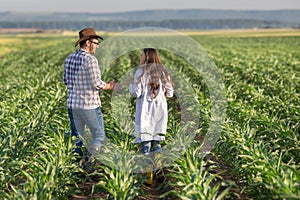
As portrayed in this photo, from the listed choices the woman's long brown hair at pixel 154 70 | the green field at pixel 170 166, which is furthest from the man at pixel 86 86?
the woman's long brown hair at pixel 154 70

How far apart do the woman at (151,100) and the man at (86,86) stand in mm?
386

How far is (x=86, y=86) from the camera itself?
5.68 m

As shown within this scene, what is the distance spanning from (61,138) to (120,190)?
1.63 metres

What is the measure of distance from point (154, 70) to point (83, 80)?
901mm

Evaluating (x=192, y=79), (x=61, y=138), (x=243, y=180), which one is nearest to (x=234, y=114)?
(x=243, y=180)

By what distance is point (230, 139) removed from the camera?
5.96m

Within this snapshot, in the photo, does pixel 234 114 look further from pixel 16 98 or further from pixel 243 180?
pixel 16 98

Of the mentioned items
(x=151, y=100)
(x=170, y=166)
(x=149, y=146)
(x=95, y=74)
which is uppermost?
(x=95, y=74)

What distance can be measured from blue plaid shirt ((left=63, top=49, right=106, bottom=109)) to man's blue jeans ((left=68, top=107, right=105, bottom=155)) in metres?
0.08

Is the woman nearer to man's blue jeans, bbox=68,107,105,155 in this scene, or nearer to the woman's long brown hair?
the woman's long brown hair

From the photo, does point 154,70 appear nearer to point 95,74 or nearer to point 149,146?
point 95,74

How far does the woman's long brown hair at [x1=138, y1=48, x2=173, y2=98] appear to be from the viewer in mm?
5402

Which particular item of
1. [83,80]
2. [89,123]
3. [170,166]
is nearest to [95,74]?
[83,80]

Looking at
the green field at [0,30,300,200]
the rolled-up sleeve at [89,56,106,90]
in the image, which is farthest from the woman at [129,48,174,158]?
the rolled-up sleeve at [89,56,106,90]
